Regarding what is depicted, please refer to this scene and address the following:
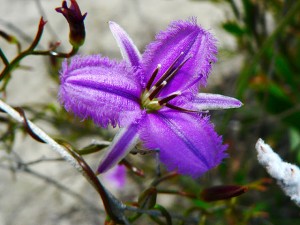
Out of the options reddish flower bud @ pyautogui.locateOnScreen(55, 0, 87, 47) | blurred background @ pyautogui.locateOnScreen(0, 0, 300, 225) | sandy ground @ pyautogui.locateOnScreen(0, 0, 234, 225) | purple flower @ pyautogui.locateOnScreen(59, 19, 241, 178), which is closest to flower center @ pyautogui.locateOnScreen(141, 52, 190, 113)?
purple flower @ pyautogui.locateOnScreen(59, 19, 241, 178)

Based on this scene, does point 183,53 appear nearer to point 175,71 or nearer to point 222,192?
point 175,71

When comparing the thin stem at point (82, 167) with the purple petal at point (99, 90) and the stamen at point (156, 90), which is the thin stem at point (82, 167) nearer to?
the purple petal at point (99, 90)

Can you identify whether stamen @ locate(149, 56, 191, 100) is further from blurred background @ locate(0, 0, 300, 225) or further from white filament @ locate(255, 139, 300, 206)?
blurred background @ locate(0, 0, 300, 225)

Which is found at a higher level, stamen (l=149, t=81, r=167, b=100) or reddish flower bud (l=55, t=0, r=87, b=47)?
reddish flower bud (l=55, t=0, r=87, b=47)

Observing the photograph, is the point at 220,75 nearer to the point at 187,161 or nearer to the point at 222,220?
the point at 222,220

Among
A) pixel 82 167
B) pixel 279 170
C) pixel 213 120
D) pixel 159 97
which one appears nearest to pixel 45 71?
pixel 213 120

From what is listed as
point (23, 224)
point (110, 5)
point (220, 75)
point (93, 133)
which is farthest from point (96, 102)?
point (110, 5)
